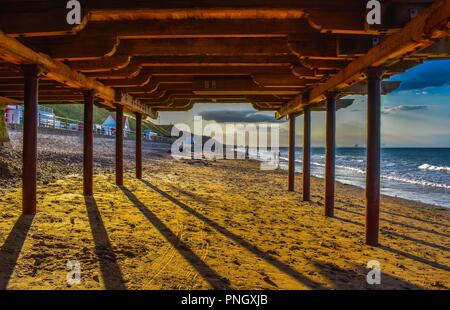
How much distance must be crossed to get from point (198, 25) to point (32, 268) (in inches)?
170

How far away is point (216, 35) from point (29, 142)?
476cm

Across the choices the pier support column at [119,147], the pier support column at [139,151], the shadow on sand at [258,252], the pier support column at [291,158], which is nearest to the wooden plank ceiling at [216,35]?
the shadow on sand at [258,252]

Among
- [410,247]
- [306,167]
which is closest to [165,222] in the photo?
[410,247]

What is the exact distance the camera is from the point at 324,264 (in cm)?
492

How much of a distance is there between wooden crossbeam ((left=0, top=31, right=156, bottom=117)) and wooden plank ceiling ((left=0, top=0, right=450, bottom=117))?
0.49ft

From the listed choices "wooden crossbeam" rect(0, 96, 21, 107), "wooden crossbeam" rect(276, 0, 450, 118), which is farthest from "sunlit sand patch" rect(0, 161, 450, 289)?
"wooden crossbeam" rect(0, 96, 21, 107)

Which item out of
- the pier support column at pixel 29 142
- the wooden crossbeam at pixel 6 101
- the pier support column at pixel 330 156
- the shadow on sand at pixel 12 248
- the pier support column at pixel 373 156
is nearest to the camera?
the shadow on sand at pixel 12 248

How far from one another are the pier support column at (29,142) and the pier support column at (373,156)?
21.7ft

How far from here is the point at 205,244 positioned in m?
5.71

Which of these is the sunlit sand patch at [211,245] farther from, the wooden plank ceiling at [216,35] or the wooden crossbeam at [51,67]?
the wooden plank ceiling at [216,35]

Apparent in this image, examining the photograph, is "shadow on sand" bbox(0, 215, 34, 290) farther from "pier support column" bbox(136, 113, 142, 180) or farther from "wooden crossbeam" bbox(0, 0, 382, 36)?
"pier support column" bbox(136, 113, 142, 180)

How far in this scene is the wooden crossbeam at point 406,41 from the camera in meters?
3.85

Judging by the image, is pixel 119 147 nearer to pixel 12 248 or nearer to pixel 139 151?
pixel 139 151

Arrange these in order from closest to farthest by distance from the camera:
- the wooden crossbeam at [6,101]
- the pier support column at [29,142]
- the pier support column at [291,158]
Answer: the pier support column at [29,142] < the pier support column at [291,158] < the wooden crossbeam at [6,101]
